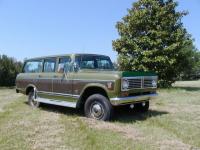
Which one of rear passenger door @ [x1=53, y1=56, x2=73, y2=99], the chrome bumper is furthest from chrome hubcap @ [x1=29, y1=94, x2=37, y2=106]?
the chrome bumper

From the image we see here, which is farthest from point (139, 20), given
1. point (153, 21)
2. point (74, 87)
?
point (74, 87)

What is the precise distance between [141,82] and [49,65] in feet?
12.5

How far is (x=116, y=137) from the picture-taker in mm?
7746

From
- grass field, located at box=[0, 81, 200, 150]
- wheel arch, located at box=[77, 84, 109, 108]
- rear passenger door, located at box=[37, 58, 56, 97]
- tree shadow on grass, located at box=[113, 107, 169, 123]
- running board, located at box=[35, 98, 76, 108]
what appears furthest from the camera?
rear passenger door, located at box=[37, 58, 56, 97]

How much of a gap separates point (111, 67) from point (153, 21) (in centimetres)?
1326

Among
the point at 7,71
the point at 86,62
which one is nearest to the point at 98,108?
the point at 86,62

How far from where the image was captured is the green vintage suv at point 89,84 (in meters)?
9.62

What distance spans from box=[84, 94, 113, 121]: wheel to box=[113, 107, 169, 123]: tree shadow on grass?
52 centimetres

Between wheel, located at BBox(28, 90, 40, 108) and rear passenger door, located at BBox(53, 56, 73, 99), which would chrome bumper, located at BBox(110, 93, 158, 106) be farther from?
wheel, located at BBox(28, 90, 40, 108)

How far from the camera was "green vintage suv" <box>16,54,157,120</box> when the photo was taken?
9617mm

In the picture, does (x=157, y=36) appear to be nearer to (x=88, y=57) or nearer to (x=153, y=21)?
(x=153, y=21)

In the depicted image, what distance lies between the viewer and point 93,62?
37.1ft

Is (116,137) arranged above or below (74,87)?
below

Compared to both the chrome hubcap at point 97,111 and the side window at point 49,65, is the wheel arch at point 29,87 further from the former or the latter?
the chrome hubcap at point 97,111
